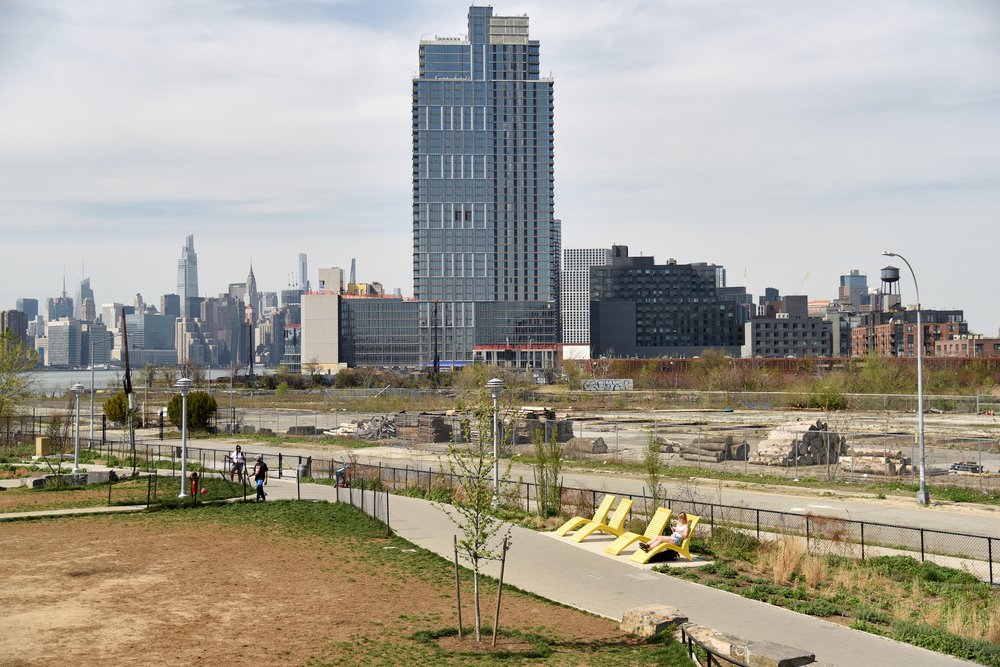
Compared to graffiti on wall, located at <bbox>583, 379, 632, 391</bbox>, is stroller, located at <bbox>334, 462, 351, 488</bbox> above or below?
above

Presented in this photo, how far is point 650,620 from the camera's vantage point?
15.7m

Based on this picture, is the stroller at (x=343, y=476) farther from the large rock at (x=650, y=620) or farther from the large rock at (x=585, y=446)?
the large rock at (x=650, y=620)

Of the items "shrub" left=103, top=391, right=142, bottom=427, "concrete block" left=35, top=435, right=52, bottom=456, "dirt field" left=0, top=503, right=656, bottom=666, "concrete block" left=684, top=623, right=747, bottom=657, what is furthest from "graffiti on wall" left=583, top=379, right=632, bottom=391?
"concrete block" left=684, top=623, right=747, bottom=657

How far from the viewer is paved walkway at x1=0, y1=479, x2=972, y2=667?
14867 millimetres

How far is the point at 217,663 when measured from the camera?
13.5 metres

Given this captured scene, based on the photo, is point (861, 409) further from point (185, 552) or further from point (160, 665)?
point (160, 665)

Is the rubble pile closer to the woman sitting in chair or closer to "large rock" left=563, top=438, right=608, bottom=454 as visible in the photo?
"large rock" left=563, top=438, right=608, bottom=454

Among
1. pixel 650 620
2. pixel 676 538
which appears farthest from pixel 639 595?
pixel 676 538

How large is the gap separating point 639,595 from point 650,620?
3.24 metres

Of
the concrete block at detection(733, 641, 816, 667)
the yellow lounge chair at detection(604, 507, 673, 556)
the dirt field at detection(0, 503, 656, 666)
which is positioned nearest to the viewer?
the concrete block at detection(733, 641, 816, 667)

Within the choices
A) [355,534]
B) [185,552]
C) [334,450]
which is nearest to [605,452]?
[334,450]

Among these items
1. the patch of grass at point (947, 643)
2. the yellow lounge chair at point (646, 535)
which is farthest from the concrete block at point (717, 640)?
the yellow lounge chair at point (646, 535)

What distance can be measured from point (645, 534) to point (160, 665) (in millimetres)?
13618

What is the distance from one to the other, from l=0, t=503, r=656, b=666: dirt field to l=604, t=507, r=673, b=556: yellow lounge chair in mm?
4718
